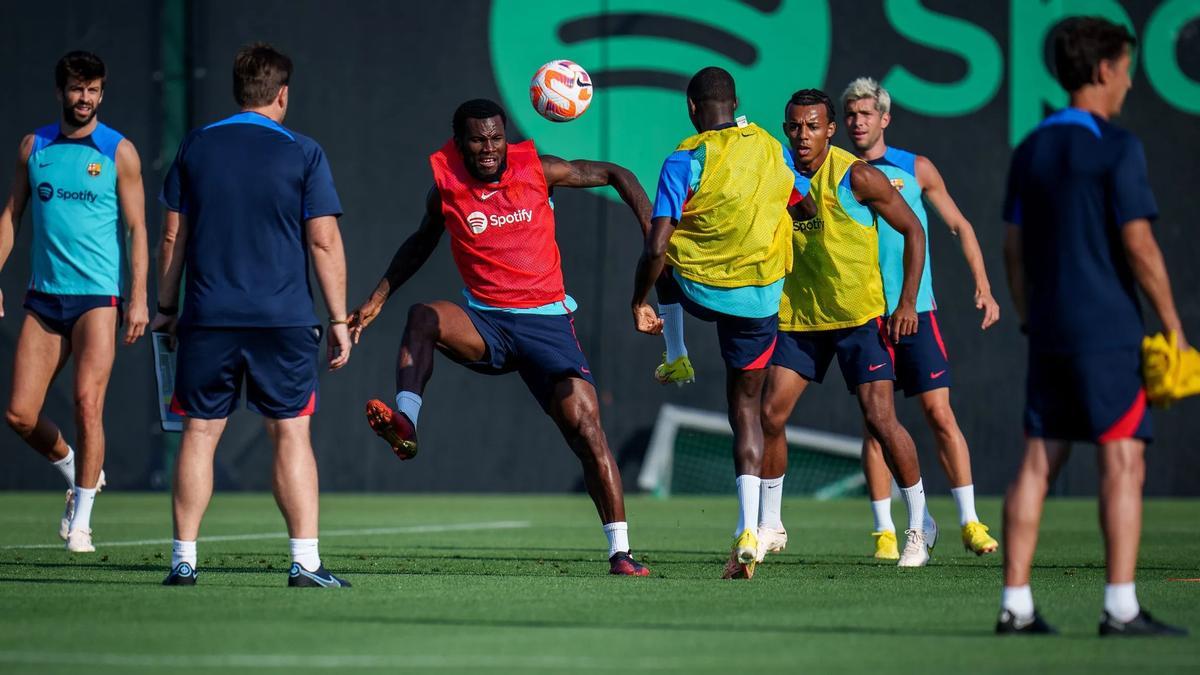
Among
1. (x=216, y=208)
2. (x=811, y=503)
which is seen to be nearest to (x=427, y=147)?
(x=811, y=503)

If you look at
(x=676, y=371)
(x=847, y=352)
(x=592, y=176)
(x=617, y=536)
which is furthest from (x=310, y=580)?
(x=847, y=352)

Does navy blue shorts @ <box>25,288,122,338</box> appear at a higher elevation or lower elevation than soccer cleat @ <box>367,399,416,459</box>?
higher

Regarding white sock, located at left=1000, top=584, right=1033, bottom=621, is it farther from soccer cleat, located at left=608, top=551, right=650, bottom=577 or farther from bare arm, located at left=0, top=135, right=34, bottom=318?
bare arm, located at left=0, top=135, right=34, bottom=318

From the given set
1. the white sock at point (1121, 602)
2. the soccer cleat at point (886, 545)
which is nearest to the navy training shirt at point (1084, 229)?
the white sock at point (1121, 602)

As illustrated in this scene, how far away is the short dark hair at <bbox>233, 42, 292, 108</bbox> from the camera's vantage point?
7184mm

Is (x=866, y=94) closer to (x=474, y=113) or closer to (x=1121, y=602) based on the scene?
(x=474, y=113)

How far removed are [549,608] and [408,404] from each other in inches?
73.7

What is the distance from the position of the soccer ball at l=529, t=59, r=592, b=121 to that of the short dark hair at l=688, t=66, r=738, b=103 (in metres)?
1.28

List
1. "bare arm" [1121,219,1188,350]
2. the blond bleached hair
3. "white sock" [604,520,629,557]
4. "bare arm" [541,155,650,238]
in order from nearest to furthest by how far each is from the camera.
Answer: "bare arm" [1121,219,1188,350] → "white sock" [604,520,629,557] → "bare arm" [541,155,650,238] → the blond bleached hair

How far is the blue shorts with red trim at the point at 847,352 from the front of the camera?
9188mm

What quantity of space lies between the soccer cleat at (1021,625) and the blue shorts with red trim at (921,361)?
376cm

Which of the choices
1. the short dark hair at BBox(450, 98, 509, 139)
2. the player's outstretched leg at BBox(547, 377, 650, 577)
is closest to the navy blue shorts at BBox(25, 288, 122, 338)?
the short dark hair at BBox(450, 98, 509, 139)

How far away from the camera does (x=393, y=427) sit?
25.4 ft

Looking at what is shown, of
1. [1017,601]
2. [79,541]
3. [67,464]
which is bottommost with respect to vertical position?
[79,541]
